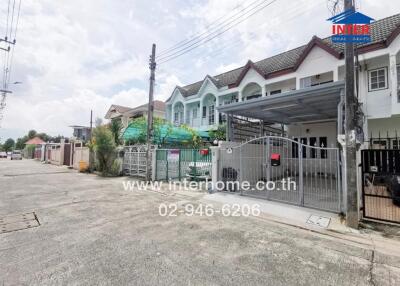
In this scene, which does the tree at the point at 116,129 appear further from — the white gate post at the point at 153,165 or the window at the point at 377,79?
the window at the point at 377,79

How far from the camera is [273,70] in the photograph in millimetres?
14945

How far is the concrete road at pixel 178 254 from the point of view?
3.15 meters

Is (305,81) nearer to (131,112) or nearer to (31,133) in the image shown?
(131,112)

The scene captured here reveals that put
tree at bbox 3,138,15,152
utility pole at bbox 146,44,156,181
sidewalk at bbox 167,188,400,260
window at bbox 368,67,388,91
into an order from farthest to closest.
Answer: tree at bbox 3,138,15,152 → utility pole at bbox 146,44,156,181 → window at bbox 368,67,388,91 → sidewalk at bbox 167,188,400,260

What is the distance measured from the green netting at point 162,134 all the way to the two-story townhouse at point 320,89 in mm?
3688

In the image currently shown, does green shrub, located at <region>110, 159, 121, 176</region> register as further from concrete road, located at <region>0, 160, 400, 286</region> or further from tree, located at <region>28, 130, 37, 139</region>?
tree, located at <region>28, 130, 37, 139</region>

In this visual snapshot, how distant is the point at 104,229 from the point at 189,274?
2.73 metres

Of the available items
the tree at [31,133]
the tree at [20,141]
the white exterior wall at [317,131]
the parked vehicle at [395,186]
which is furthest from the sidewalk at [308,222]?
the tree at [31,133]

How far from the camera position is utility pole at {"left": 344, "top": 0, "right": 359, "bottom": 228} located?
5020 mm

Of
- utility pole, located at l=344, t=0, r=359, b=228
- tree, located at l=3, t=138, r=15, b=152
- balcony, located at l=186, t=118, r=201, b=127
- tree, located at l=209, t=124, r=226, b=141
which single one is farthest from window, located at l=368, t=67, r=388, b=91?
tree, located at l=3, t=138, r=15, b=152

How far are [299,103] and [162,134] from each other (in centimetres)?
936

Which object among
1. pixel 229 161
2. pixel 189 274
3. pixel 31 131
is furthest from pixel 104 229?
pixel 31 131

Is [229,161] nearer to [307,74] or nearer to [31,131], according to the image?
[307,74]

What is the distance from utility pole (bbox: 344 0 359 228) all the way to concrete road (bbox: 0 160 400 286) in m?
0.97
